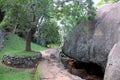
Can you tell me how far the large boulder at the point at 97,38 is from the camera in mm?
13914

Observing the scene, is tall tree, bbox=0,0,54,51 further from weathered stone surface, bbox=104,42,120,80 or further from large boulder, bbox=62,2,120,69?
weathered stone surface, bbox=104,42,120,80

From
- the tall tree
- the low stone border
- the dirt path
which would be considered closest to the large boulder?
the dirt path

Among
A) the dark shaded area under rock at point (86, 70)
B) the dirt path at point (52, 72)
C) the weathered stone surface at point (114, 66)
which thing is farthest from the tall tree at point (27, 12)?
the weathered stone surface at point (114, 66)

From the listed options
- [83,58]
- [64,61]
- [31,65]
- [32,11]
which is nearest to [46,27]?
[32,11]

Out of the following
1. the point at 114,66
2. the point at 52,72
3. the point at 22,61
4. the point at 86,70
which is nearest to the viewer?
the point at 114,66

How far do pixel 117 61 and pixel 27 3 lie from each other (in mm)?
6163

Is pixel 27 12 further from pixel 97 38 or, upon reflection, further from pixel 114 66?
pixel 114 66

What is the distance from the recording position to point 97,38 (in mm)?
14727

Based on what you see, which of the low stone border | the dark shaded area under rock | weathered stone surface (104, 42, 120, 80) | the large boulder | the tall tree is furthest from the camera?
the dark shaded area under rock

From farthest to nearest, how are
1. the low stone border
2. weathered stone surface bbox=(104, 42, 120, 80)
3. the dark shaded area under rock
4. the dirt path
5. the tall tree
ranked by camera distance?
the dark shaded area under rock, the low stone border, the tall tree, the dirt path, weathered stone surface bbox=(104, 42, 120, 80)

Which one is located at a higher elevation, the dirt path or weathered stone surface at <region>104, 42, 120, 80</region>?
weathered stone surface at <region>104, 42, 120, 80</region>

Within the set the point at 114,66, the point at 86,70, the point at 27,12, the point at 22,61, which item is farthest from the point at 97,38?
the point at 114,66

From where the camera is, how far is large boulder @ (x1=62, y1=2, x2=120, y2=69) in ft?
45.6

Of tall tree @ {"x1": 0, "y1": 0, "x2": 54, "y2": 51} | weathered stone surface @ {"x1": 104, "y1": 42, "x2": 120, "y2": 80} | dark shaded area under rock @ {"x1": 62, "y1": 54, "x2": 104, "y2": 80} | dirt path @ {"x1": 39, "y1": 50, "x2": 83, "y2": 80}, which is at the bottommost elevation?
dark shaded area under rock @ {"x1": 62, "y1": 54, "x2": 104, "y2": 80}
